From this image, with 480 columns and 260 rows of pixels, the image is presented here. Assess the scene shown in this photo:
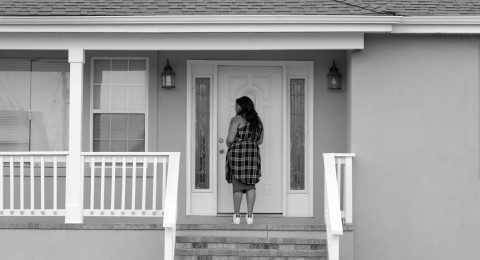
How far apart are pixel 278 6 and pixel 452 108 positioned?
7.98 ft

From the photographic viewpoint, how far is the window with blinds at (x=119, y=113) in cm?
1097

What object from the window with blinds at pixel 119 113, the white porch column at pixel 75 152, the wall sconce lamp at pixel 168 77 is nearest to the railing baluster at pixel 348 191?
the wall sconce lamp at pixel 168 77

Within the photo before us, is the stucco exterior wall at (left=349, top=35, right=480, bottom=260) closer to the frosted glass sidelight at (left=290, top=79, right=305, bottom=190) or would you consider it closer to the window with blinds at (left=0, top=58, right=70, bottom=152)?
the frosted glass sidelight at (left=290, top=79, right=305, bottom=190)

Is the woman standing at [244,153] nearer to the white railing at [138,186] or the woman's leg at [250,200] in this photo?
the woman's leg at [250,200]

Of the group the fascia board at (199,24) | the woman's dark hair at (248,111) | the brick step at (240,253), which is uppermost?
the fascia board at (199,24)

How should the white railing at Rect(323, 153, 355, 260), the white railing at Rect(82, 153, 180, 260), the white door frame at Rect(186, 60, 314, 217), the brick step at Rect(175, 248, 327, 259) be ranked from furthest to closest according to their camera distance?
the white door frame at Rect(186, 60, 314, 217), the brick step at Rect(175, 248, 327, 259), the white railing at Rect(82, 153, 180, 260), the white railing at Rect(323, 153, 355, 260)

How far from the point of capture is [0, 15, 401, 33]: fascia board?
9461 millimetres

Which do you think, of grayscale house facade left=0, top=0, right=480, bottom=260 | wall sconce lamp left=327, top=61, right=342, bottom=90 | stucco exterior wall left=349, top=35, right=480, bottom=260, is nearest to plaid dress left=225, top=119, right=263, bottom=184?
grayscale house facade left=0, top=0, right=480, bottom=260

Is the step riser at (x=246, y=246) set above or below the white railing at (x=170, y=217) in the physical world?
below

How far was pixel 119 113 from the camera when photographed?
36.0ft

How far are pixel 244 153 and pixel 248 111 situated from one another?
511 millimetres

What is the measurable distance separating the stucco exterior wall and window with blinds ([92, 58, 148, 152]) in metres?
2.84

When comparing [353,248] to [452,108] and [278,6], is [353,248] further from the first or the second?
[278,6]

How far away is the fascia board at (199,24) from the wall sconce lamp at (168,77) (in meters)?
1.35
